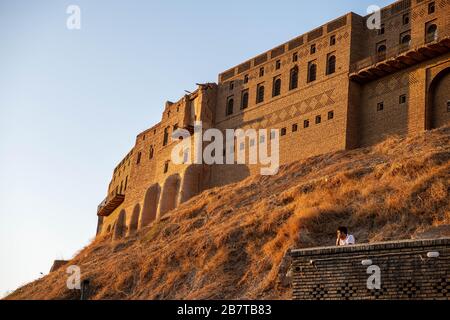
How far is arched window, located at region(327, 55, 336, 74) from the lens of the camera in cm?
3265

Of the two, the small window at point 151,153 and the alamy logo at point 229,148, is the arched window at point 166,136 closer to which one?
the alamy logo at point 229,148

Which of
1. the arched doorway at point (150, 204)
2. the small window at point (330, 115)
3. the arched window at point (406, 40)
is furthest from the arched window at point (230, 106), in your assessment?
the arched window at point (406, 40)

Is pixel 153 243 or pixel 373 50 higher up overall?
pixel 373 50

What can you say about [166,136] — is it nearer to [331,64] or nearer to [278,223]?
[331,64]

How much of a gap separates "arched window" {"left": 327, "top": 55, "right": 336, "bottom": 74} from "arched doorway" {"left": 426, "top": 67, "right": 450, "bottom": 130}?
522 centimetres

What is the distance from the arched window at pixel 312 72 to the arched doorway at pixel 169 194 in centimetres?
900

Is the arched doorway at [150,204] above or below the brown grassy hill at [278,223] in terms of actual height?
above

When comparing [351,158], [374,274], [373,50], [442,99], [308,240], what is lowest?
[374,274]

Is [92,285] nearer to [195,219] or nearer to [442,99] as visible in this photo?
[195,219]

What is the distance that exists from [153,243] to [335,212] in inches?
396

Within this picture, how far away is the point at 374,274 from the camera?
1026 centimetres

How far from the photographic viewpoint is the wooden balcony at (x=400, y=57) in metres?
28.2

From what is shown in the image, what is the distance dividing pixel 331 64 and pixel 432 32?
16.8ft
